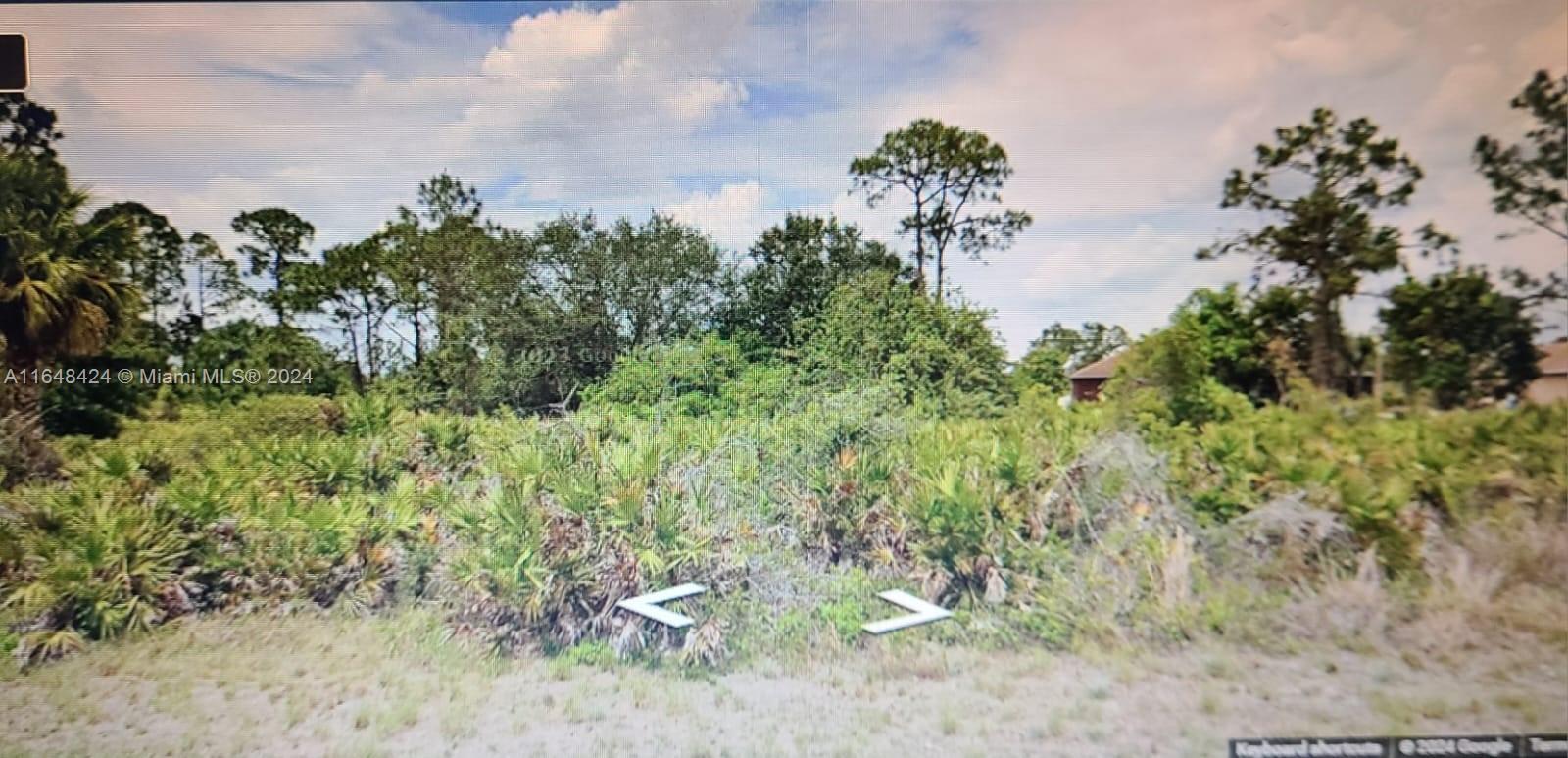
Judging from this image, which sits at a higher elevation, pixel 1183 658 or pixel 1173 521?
pixel 1173 521

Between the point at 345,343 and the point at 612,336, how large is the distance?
0.72 metres

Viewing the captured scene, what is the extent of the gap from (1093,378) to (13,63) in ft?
9.64

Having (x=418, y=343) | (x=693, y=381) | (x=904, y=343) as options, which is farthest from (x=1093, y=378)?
(x=418, y=343)

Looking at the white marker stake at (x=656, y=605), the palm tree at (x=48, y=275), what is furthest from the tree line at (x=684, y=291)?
the white marker stake at (x=656, y=605)

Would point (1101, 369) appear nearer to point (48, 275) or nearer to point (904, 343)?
point (904, 343)

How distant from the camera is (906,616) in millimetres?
1958

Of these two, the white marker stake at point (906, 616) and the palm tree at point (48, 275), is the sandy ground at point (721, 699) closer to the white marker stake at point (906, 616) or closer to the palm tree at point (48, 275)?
the white marker stake at point (906, 616)

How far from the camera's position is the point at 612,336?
6.72ft

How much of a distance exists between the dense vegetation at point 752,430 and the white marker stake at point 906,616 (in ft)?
0.10

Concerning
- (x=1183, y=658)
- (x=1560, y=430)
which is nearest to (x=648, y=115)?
(x=1183, y=658)

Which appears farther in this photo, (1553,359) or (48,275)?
(48,275)

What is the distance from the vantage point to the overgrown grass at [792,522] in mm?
1902

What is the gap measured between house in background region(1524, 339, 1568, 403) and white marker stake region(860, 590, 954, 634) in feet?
5.15

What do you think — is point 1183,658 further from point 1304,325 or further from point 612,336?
point 612,336
